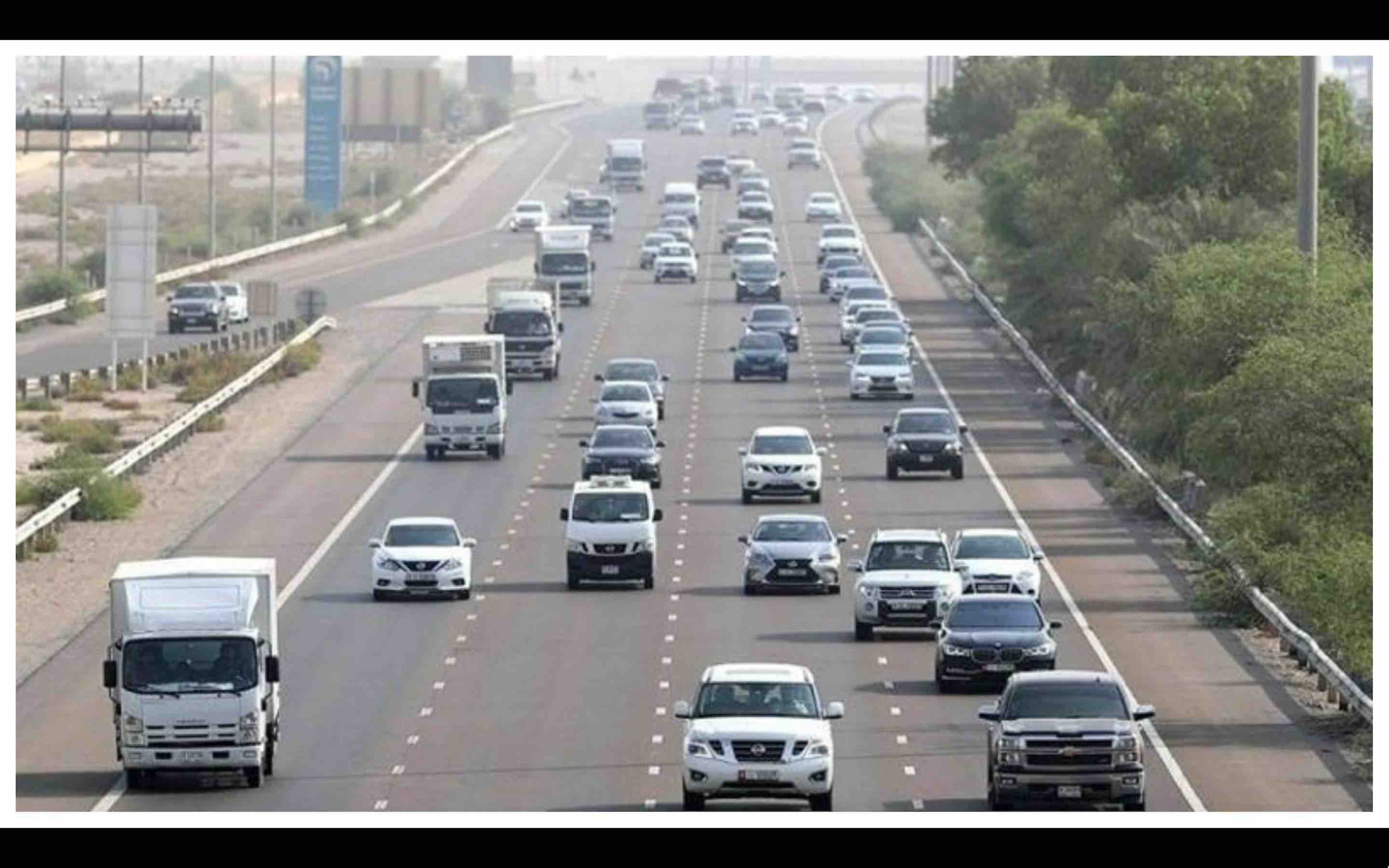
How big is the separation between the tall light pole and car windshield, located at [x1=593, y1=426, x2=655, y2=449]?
15.1 meters

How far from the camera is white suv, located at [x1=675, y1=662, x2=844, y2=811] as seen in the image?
127 feet

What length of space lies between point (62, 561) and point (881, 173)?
124 m

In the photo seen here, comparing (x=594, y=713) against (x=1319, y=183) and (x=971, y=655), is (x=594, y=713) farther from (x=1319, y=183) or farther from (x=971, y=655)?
(x=1319, y=183)

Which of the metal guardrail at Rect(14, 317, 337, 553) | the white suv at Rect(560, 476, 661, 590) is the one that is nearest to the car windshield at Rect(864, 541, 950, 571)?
the white suv at Rect(560, 476, 661, 590)

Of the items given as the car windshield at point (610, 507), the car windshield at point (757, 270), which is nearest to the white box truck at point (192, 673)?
the car windshield at point (610, 507)

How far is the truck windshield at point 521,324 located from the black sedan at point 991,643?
4956 centimetres

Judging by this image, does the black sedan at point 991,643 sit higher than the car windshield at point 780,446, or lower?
lower

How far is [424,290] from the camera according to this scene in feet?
424

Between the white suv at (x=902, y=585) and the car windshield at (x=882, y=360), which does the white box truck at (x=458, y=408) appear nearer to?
the car windshield at (x=882, y=360)

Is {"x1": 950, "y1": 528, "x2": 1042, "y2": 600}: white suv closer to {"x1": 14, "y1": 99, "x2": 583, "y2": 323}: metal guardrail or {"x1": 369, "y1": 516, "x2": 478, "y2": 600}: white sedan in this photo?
Result: {"x1": 369, "y1": 516, "x2": 478, "y2": 600}: white sedan

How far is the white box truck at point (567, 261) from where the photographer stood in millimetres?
120562

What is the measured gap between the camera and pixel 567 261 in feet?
396

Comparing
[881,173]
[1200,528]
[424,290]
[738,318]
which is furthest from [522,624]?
[881,173]
